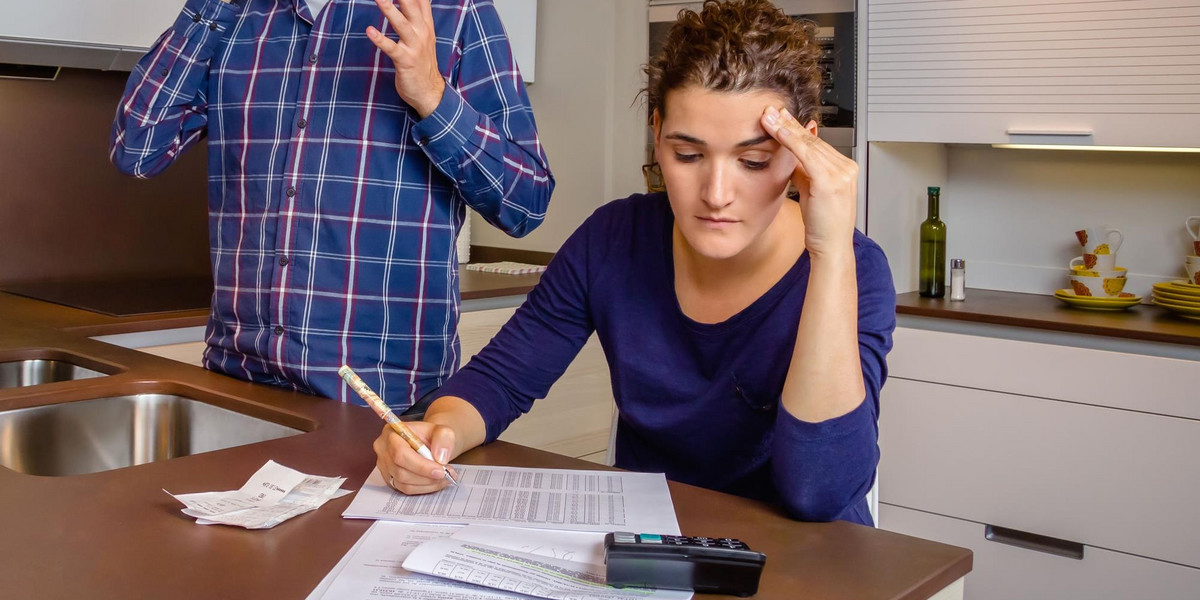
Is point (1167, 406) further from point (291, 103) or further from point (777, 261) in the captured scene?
point (291, 103)

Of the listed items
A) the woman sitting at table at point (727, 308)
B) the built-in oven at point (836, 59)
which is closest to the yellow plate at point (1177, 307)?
the built-in oven at point (836, 59)

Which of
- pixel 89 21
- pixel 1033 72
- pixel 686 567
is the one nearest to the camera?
pixel 686 567

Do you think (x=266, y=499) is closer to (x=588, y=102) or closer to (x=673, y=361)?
(x=673, y=361)

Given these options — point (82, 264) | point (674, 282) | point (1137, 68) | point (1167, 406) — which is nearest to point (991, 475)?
point (1167, 406)

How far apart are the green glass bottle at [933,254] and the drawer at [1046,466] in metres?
0.37

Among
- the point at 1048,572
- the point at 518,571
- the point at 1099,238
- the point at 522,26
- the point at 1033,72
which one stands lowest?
the point at 1048,572

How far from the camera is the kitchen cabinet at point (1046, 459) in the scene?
240 cm

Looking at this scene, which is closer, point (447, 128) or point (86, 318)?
point (447, 128)

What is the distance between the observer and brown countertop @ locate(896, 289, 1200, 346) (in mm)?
2416

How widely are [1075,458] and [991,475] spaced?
213mm

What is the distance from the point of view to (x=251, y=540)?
0.94 meters

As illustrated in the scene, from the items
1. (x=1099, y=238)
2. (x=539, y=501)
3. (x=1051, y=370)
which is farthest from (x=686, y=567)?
(x=1099, y=238)

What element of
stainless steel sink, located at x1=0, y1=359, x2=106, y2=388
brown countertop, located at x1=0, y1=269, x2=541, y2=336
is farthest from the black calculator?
brown countertop, located at x1=0, y1=269, x2=541, y2=336

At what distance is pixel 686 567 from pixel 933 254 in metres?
2.40
